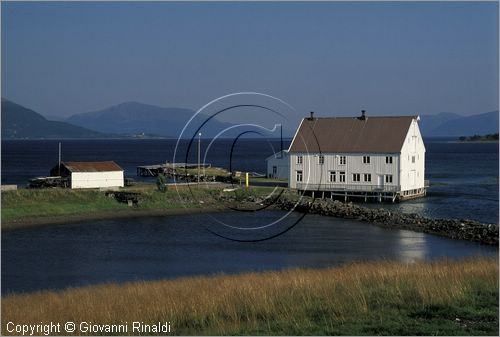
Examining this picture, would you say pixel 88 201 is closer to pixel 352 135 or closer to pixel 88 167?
pixel 88 167

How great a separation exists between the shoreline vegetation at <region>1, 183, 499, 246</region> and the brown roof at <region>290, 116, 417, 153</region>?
4479 millimetres

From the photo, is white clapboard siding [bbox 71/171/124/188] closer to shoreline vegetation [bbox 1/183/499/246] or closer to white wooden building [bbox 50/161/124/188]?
white wooden building [bbox 50/161/124/188]

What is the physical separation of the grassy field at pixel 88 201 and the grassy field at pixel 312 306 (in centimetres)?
2709

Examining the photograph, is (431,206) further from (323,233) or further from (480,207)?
(323,233)

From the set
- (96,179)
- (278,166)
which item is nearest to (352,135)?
(278,166)

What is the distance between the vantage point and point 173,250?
35719mm

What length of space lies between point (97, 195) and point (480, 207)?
1046 inches

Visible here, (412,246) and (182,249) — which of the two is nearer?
(182,249)

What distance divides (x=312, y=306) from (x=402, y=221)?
30.2 metres

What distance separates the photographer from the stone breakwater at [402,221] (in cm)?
3935

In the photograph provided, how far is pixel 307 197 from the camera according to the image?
58.0 meters

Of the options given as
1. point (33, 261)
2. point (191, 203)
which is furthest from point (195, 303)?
point (191, 203)

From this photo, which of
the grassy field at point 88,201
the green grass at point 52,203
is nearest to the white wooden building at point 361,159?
the grassy field at point 88,201

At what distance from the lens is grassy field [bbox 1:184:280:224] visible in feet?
152
